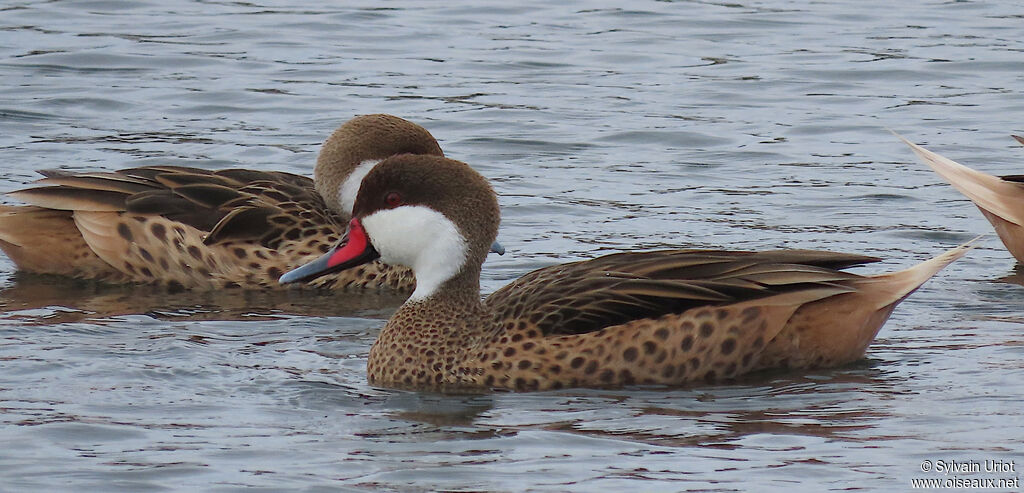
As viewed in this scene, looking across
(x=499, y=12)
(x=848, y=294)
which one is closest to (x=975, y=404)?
(x=848, y=294)

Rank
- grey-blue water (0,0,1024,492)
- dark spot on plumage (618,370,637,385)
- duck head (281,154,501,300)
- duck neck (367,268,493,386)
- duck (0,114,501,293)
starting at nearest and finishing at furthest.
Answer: grey-blue water (0,0,1024,492), dark spot on plumage (618,370,637,385), duck neck (367,268,493,386), duck head (281,154,501,300), duck (0,114,501,293)

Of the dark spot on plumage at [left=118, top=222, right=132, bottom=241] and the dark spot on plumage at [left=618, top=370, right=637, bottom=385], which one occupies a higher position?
the dark spot on plumage at [left=118, top=222, right=132, bottom=241]

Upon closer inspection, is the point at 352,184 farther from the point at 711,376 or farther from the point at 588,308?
the point at 711,376

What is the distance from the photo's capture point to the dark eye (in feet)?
27.0

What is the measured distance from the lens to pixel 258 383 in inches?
314

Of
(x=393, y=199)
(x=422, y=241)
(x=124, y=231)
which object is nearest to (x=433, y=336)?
Result: (x=422, y=241)

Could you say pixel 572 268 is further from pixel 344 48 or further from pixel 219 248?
pixel 344 48

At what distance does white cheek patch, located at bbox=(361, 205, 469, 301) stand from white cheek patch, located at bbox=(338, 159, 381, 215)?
175 cm

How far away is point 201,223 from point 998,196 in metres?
4.21

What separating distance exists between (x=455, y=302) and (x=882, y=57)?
8.69 metres

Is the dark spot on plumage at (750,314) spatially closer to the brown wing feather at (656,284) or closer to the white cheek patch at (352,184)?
the brown wing feather at (656,284)

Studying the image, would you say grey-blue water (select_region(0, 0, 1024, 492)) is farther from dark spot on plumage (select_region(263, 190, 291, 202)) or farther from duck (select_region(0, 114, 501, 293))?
dark spot on plumage (select_region(263, 190, 291, 202))

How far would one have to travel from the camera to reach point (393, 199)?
8242mm

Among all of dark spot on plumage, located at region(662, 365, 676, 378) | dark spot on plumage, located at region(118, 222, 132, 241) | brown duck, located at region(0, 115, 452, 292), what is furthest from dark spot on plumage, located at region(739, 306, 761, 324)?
dark spot on plumage, located at region(118, 222, 132, 241)
